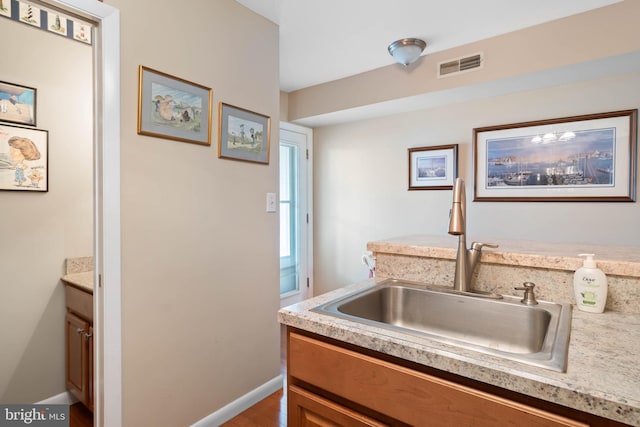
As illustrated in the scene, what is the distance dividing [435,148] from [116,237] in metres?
2.51

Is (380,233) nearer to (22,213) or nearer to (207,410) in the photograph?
(207,410)

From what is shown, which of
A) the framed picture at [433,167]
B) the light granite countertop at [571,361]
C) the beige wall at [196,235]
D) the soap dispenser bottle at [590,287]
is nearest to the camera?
the light granite countertop at [571,361]

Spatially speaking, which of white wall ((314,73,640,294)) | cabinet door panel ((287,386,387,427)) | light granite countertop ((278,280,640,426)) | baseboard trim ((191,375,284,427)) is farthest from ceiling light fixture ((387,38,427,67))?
baseboard trim ((191,375,284,427))

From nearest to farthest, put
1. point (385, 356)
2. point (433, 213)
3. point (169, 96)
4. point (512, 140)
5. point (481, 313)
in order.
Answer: point (385, 356) → point (481, 313) → point (169, 96) → point (512, 140) → point (433, 213)

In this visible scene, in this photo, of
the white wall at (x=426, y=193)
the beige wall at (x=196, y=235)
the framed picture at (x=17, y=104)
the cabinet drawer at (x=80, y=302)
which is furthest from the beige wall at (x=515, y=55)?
the cabinet drawer at (x=80, y=302)

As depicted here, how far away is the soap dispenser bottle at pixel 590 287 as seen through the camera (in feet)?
3.34

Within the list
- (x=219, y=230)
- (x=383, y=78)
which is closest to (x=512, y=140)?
(x=383, y=78)

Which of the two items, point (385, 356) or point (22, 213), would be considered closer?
point (385, 356)

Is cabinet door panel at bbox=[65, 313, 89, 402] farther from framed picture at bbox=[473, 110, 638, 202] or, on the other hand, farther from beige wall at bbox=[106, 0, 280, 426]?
framed picture at bbox=[473, 110, 638, 202]

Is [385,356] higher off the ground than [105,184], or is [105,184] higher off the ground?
[105,184]

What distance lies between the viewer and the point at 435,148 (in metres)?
2.92

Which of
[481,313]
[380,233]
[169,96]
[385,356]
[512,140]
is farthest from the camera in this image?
[380,233]

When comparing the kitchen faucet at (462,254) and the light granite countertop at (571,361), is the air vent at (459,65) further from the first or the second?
the light granite countertop at (571,361)

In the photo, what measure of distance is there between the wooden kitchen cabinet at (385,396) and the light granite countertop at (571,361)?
0.12 feet
